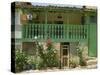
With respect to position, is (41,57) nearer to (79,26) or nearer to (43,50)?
(43,50)

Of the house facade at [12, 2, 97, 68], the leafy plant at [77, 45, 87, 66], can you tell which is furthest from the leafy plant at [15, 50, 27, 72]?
the leafy plant at [77, 45, 87, 66]

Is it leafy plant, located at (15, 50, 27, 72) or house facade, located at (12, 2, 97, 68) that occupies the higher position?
house facade, located at (12, 2, 97, 68)

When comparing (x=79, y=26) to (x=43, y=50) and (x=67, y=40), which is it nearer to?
(x=67, y=40)

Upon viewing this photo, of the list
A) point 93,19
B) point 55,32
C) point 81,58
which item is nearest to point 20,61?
point 55,32

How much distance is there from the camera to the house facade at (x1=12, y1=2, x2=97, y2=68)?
1.66 metres

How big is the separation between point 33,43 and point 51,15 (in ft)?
0.75

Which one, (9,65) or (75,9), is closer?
(9,65)

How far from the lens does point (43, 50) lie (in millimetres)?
1708

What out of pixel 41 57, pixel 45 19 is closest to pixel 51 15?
pixel 45 19

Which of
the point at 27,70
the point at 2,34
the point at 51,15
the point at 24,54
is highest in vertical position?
the point at 51,15

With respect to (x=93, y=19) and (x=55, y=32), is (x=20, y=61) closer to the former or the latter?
(x=55, y=32)

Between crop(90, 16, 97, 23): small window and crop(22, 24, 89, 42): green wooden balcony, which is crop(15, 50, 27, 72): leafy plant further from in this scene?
crop(90, 16, 97, 23): small window

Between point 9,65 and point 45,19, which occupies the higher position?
point 45,19

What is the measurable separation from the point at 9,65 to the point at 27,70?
0.41 ft
